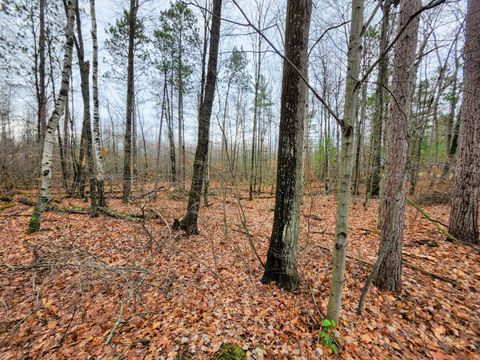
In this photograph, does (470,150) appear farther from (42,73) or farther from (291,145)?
(42,73)

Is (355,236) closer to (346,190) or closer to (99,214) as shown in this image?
(346,190)

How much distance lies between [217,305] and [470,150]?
5.25 m

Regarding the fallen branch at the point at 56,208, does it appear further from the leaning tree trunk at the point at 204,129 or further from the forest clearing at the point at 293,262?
the leaning tree trunk at the point at 204,129

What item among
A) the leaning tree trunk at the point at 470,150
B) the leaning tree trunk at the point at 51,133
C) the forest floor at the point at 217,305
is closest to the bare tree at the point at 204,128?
the forest floor at the point at 217,305

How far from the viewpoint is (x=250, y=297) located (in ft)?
9.43

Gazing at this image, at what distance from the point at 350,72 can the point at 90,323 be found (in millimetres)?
4126

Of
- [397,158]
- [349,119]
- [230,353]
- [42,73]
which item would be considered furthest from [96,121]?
[397,158]

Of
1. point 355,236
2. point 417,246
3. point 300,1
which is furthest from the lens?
point 355,236

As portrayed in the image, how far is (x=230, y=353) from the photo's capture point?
1.90 metres

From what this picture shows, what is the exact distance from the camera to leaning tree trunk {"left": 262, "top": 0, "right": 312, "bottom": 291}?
258 cm

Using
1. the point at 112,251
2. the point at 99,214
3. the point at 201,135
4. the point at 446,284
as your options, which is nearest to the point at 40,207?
the point at 99,214

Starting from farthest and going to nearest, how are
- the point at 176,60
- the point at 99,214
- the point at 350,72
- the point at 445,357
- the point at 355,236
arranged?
the point at 176,60, the point at 99,214, the point at 355,236, the point at 445,357, the point at 350,72

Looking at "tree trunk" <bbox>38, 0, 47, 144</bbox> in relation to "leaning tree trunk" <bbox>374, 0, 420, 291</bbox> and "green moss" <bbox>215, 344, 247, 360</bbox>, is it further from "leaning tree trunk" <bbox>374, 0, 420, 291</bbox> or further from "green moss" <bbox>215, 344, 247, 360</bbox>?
"leaning tree trunk" <bbox>374, 0, 420, 291</bbox>

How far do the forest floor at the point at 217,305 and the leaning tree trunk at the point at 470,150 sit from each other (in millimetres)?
446
